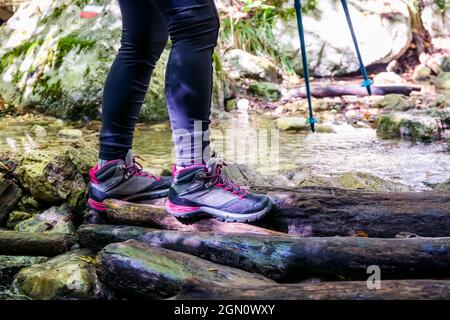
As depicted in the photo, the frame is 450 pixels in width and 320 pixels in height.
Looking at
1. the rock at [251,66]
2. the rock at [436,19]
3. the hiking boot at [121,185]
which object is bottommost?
the hiking boot at [121,185]

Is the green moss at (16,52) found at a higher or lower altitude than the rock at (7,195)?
higher

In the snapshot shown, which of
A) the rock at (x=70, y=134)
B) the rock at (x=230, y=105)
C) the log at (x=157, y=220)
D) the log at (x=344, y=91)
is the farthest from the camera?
the log at (x=344, y=91)

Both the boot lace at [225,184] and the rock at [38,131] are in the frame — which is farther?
the rock at [38,131]

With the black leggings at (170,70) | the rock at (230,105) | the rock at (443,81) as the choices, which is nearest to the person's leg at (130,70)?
the black leggings at (170,70)

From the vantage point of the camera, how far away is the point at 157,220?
200cm

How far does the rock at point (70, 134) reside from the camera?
5035 mm

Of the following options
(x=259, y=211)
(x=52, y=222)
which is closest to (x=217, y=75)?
(x=52, y=222)

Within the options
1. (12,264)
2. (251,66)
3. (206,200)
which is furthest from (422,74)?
(12,264)

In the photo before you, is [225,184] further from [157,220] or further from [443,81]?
[443,81]

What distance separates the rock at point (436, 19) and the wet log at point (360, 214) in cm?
1124

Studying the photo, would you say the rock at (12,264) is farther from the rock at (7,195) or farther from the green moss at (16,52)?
the green moss at (16,52)

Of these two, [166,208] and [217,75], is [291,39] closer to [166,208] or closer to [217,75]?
[217,75]

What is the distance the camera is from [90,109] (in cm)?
602

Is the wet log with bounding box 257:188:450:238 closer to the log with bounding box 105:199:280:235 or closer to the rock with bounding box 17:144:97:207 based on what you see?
the log with bounding box 105:199:280:235
